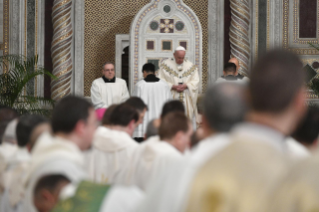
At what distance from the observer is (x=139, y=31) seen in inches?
468

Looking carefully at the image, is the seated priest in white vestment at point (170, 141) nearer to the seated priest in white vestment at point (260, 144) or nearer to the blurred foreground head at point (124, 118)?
the blurred foreground head at point (124, 118)

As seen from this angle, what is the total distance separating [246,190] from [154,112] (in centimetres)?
921

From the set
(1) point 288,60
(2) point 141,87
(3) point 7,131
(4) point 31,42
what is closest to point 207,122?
(1) point 288,60

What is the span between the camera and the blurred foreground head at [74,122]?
3098mm

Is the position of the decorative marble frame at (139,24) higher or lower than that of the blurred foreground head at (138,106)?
higher

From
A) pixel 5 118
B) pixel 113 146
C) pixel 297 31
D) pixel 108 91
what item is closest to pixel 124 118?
pixel 113 146

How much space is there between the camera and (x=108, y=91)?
1117 cm

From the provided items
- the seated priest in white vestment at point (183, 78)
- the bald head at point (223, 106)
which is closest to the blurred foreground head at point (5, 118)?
the bald head at point (223, 106)

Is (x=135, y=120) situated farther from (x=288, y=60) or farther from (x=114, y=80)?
(x=114, y=80)

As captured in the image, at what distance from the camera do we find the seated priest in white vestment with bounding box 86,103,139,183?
4.87 metres

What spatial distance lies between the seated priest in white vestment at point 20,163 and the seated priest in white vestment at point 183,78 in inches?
268

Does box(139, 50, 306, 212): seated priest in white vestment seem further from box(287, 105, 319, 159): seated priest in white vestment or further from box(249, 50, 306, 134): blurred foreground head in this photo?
box(287, 105, 319, 159): seated priest in white vestment

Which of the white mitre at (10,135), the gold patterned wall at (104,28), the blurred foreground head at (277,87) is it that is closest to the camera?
the blurred foreground head at (277,87)

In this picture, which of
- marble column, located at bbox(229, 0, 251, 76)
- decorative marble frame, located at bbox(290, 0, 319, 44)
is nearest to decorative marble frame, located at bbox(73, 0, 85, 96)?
marble column, located at bbox(229, 0, 251, 76)
